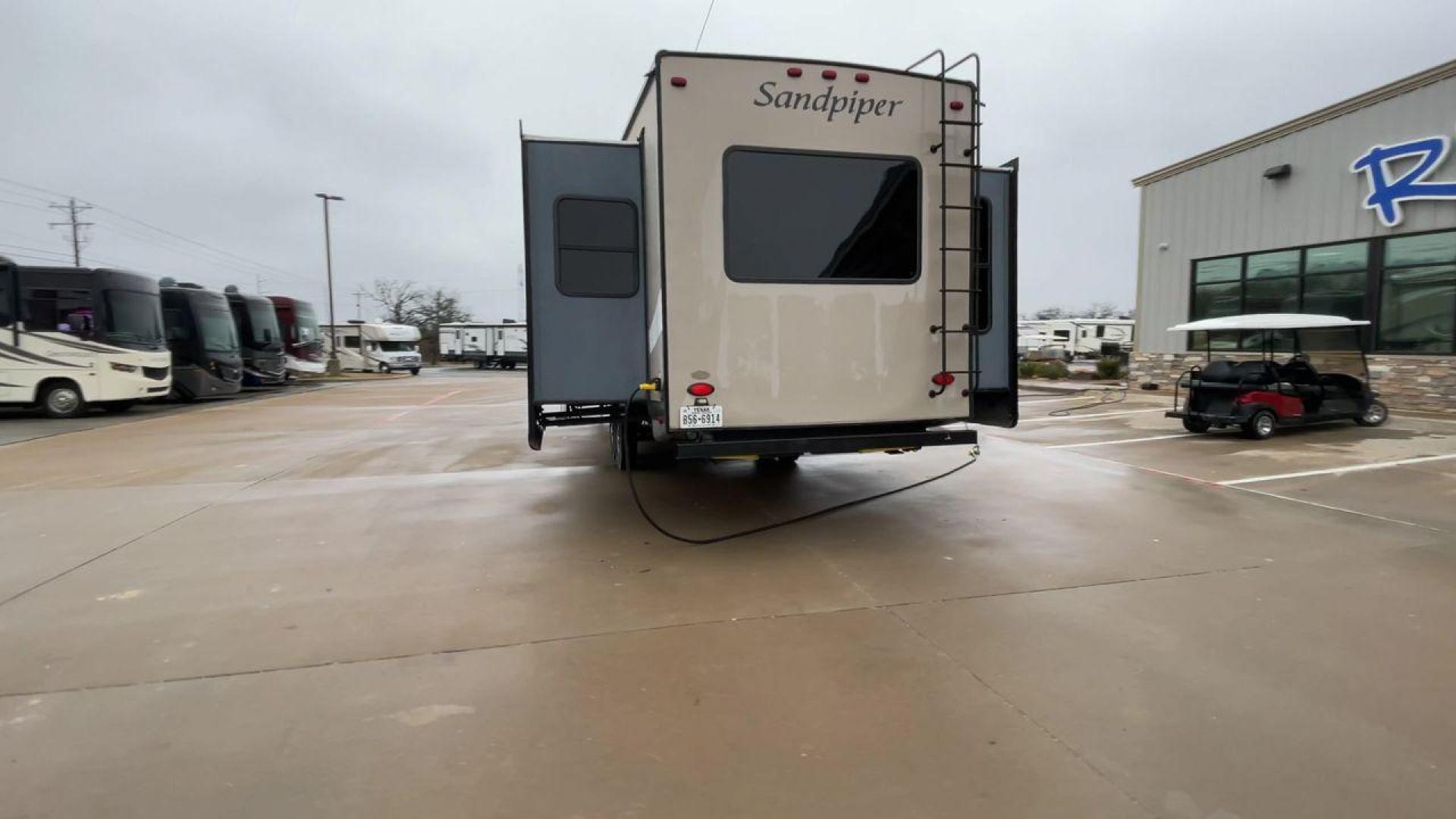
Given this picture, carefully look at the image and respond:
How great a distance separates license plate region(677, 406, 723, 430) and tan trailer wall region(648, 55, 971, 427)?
56 millimetres

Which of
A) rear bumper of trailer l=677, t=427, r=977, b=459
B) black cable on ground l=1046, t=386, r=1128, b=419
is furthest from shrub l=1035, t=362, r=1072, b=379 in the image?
rear bumper of trailer l=677, t=427, r=977, b=459

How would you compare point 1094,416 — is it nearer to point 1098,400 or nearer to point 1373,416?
point 1098,400

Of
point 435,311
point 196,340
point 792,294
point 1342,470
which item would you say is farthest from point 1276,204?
point 435,311

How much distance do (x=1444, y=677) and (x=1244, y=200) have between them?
16472 millimetres

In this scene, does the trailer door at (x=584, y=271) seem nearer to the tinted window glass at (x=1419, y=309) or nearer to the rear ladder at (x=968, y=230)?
the rear ladder at (x=968, y=230)

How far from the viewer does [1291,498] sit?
6.68 metres

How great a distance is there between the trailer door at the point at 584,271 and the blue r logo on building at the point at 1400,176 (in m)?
14.8

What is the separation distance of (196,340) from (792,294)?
19794 millimetres

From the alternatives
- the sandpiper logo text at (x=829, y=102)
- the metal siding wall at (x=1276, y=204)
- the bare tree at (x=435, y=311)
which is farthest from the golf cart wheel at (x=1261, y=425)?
the bare tree at (x=435, y=311)

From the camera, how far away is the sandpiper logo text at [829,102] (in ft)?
16.2

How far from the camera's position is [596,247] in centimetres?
542

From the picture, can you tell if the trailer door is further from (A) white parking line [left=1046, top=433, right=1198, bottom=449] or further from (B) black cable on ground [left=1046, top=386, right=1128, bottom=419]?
(B) black cable on ground [left=1046, top=386, right=1128, bottom=419]

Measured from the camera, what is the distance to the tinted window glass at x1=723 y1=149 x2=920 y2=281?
4949 mm

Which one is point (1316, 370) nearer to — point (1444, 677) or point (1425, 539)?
point (1425, 539)
